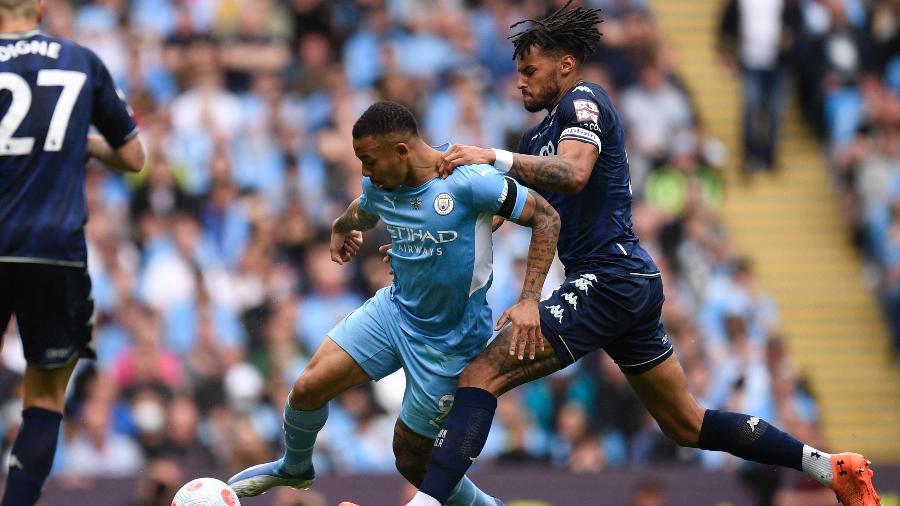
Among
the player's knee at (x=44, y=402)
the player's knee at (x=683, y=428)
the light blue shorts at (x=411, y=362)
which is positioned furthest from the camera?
the player's knee at (x=683, y=428)

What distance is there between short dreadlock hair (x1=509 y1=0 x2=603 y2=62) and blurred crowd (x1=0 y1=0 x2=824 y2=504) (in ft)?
14.4

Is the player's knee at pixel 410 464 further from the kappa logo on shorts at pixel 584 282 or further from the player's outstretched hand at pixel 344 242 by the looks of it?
the kappa logo on shorts at pixel 584 282

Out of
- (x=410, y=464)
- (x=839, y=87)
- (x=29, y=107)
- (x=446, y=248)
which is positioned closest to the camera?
(x=29, y=107)

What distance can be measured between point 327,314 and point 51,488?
292 cm

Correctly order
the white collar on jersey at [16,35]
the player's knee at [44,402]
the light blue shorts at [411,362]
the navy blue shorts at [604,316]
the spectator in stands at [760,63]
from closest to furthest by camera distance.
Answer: the white collar on jersey at [16,35] → the player's knee at [44,402] → the navy blue shorts at [604,316] → the light blue shorts at [411,362] → the spectator in stands at [760,63]

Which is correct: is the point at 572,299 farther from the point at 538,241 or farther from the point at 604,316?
the point at 538,241

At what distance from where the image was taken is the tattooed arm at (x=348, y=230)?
25.3ft

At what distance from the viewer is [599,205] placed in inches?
291

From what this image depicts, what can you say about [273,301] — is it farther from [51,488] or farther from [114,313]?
[51,488]

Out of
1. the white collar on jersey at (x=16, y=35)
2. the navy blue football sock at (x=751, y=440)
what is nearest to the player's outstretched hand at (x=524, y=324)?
the navy blue football sock at (x=751, y=440)

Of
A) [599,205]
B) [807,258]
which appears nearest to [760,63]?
[807,258]

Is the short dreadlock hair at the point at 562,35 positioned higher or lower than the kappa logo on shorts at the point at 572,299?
higher

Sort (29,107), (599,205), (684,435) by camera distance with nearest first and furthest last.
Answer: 1. (29,107)
2. (599,205)
3. (684,435)

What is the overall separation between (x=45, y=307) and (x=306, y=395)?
1.41 meters
